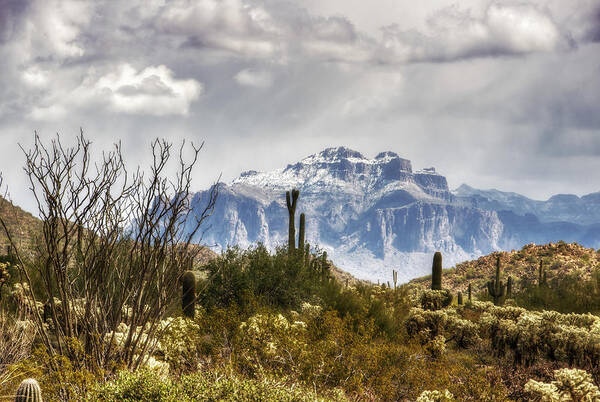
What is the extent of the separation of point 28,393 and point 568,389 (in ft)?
23.5

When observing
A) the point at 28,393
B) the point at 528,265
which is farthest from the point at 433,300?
the point at 528,265

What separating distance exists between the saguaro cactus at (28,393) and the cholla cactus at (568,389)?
6.64m

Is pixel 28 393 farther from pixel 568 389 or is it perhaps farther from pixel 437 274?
pixel 437 274

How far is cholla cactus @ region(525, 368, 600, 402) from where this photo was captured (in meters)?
7.34

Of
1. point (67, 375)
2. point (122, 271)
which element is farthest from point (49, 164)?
point (67, 375)

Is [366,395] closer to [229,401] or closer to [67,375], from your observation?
[229,401]

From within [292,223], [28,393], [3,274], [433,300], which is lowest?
[433,300]

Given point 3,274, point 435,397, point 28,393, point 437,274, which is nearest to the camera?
point 28,393

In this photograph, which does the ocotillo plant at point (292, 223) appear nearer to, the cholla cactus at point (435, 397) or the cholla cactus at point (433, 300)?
the cholla cactus at point (433, 300)

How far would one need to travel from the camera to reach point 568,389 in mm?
7477

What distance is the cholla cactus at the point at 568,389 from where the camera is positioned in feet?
24.1

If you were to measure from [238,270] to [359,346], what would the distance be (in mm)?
7079

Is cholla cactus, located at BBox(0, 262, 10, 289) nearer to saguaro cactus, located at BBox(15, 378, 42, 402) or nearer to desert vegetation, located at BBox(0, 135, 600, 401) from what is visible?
desert vegetation, located at BBox(0, 135, 600, 401)

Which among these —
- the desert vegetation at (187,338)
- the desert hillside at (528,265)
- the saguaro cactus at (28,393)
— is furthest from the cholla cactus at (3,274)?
the desert hillside at (528,265)
